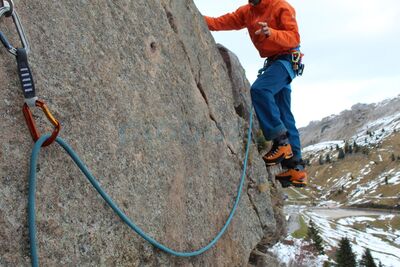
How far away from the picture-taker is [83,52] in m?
4.35

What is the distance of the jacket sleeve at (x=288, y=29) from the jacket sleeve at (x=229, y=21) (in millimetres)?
1413

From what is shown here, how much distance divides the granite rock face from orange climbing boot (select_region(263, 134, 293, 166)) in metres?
1.37

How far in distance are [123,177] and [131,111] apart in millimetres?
862

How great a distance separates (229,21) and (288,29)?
6.26ft

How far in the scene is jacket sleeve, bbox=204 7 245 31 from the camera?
912 cm

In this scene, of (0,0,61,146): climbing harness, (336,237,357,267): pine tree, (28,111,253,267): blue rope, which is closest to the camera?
(28,111,253,267): blue rope

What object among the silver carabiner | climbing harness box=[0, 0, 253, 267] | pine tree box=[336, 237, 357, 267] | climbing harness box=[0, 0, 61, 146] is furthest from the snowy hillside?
the silver carabiner

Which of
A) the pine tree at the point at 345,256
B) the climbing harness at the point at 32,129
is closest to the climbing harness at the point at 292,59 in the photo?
the climbing harness at the point at 32,129

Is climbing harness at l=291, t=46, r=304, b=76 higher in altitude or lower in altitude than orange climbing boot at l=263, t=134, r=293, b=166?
higher

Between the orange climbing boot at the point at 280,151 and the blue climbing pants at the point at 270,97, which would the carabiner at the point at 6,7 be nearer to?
the blue climbing pants at the point at 270,97

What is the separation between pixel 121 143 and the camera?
4.44 metres

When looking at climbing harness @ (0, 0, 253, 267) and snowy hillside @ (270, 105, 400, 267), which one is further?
snowy hillside @ (270, 105, 400, 267)

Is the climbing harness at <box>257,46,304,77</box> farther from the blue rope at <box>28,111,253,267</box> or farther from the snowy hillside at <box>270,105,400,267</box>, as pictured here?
the snowy hillside at <box>270,105,400,267</box>

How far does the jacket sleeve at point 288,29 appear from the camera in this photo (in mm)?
7605
